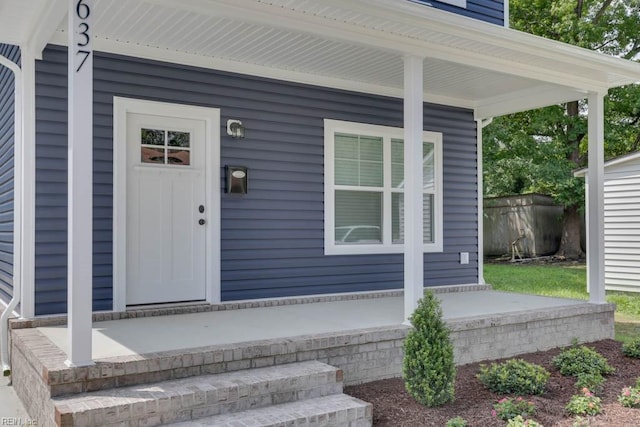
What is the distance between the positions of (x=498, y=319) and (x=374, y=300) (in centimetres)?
149

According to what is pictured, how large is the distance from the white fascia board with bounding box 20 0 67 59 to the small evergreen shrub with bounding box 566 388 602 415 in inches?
169

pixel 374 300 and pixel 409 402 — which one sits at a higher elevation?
pixel 374 300

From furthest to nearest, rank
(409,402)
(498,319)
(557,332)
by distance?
1. (557,332)
2. (498,319)
3. (409,402)

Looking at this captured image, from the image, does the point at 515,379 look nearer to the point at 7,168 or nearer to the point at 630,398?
the point at 630,398

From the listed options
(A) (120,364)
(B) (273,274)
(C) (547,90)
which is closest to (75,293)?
(A) (120,364)

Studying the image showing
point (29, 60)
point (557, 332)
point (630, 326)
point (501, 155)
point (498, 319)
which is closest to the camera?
point (29, 60)

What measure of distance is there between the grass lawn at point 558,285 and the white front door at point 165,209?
16.0 feet

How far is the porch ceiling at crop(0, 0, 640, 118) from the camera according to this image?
407cm

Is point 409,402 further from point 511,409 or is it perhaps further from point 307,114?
point 307,114

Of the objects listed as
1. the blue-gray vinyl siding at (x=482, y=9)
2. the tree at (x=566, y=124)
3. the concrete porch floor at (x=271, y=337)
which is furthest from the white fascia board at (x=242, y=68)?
the tree at (x=566, y=124)

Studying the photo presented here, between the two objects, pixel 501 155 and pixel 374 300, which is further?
pixel 501 155

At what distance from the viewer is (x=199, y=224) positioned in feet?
17.6

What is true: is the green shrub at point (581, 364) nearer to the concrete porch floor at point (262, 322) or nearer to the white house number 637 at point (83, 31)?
the concrete porch floor at point (262, 322)

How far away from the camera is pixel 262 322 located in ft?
15.4
